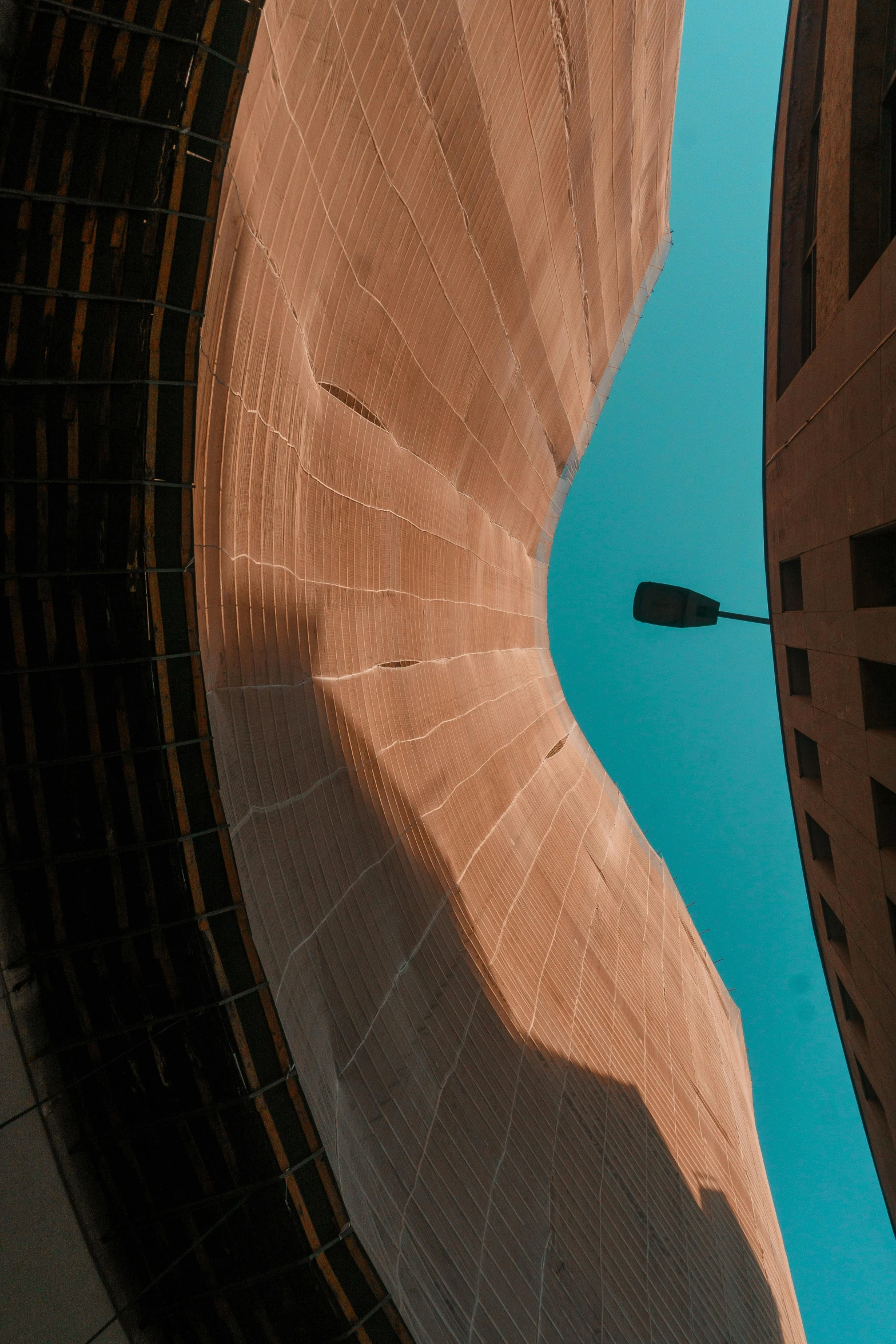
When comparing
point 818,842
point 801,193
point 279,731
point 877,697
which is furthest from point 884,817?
point 801,193

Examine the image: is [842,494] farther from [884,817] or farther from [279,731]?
[279,731]

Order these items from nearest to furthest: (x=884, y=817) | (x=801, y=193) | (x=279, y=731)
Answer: (x=279, y=731) → (x=884, y=817) → (x=801, y=193)

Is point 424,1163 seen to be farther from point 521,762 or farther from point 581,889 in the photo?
point 521,762

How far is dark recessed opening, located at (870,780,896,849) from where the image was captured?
797 cm

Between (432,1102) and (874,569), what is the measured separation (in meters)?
6.19

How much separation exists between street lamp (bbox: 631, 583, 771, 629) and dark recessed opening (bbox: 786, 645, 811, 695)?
8.56 ft

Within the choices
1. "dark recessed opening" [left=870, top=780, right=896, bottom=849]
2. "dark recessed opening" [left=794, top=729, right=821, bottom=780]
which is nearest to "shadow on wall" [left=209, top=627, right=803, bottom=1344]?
"dark recessed opening" [left=870, top=780, right=896, bottom=849]

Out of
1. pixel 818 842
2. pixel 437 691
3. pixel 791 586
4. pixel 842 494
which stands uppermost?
pixel 842 494

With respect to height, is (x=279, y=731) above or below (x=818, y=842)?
above

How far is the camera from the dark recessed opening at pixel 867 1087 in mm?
11633

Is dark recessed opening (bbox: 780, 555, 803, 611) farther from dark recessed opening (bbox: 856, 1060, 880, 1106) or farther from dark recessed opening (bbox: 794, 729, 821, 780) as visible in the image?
dark recessed opening (bbox: 856, 1060, 880, 1106)

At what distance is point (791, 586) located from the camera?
11.1m

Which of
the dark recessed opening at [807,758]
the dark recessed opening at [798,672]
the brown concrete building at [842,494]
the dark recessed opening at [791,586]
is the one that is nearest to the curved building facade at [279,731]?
the brown concrete building at [842,494]

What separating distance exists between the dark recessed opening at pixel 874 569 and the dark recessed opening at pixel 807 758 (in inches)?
161
